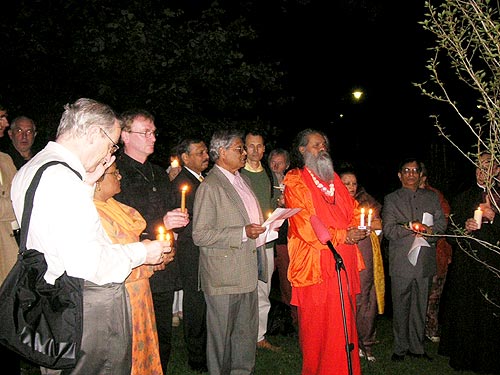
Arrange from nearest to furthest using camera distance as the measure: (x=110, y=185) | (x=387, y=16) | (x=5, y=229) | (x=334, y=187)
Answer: (x=110, y=185), (x=5, y=229), (x=334, y=187), (x=387, y=16)

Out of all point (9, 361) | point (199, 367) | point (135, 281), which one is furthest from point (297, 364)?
point (135, 281)

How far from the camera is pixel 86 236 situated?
270cm

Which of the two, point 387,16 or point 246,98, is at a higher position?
point 387,16

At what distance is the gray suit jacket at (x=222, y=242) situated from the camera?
495 centimetres

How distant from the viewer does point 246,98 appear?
12.2m

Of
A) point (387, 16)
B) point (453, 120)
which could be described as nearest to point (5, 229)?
point (387, 16)

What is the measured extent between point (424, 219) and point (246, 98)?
6.56 meters

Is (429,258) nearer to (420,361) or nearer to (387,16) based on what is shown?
(420,361)

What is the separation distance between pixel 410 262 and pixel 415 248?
0.19 metres

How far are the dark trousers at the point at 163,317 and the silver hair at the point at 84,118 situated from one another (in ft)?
7.23

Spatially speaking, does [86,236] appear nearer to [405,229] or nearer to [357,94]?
[405,229]

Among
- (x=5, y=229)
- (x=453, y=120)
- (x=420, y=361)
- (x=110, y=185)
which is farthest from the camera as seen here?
(x=453, y=120)

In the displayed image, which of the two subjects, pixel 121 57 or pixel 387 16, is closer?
pixel 121 57

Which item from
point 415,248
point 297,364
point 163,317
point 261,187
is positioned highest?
point 261,187
